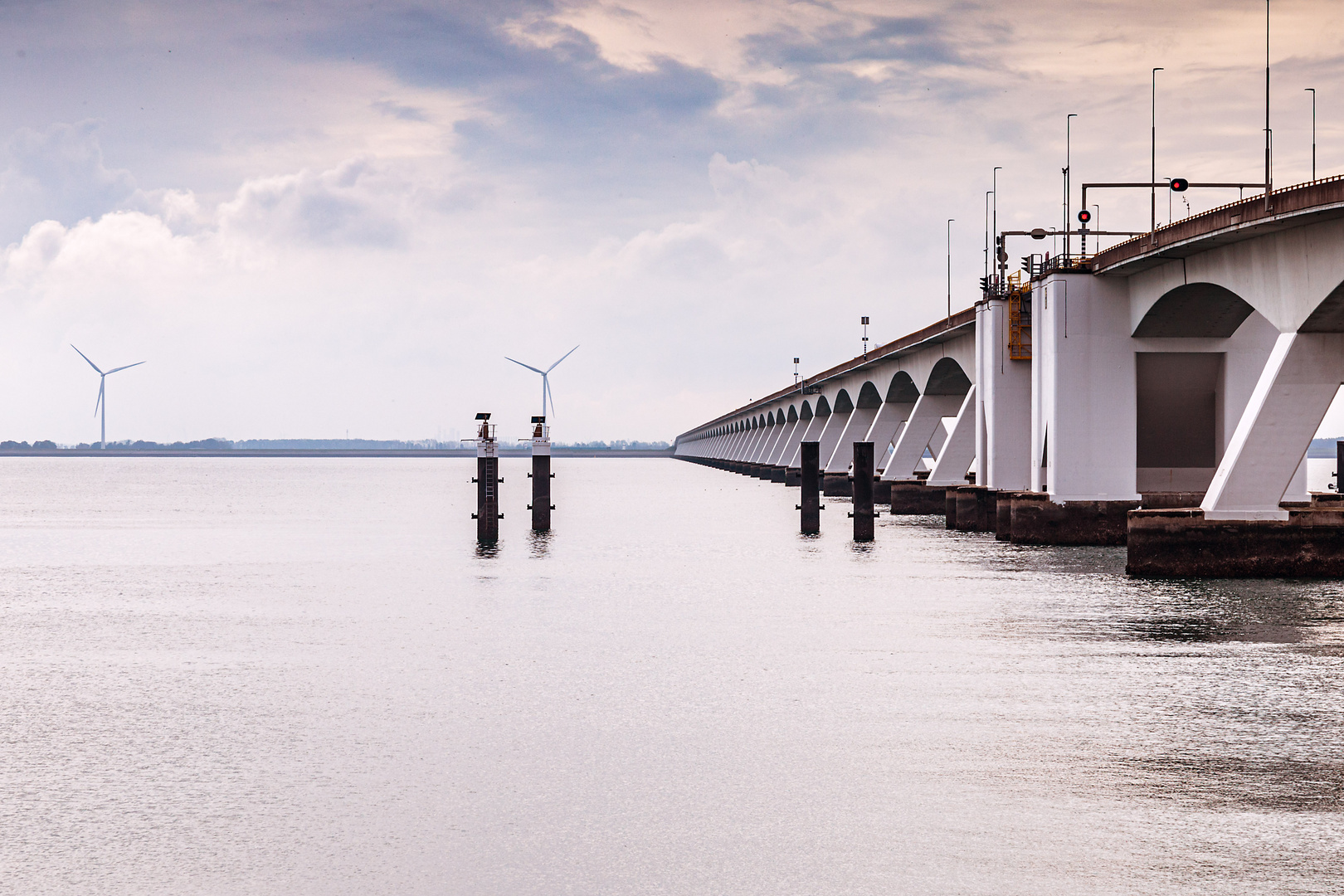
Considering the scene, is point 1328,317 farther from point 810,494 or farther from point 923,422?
point 923,422

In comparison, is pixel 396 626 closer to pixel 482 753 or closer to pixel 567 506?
pixel 482 753

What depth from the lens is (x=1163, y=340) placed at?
41.6 meters

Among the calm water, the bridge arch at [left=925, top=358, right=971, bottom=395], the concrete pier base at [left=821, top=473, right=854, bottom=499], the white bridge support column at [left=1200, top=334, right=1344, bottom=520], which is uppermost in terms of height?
the bridge arch at [left=925, top=358, right=971, bottom=395]

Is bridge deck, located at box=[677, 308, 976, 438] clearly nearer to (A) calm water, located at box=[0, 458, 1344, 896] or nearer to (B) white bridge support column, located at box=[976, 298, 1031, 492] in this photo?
(B) white bridge support column, located at box=[976, 298, 1031, 492]

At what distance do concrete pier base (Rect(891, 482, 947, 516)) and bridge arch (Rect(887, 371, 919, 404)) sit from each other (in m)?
10.1

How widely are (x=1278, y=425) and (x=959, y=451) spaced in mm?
29085

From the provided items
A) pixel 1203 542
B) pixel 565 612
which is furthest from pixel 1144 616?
pixel 565 612

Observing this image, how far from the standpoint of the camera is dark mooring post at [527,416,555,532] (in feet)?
166

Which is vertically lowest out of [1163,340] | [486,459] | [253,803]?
[253,803]

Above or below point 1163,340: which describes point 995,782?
below

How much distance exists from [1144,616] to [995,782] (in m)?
14.2

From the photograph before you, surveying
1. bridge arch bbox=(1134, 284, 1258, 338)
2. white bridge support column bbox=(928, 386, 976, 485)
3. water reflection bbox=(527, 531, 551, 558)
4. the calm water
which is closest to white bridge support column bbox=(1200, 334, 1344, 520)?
the calm water

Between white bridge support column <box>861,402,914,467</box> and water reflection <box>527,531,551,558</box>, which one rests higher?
white bridge support column <box>861,402,914,467</box>

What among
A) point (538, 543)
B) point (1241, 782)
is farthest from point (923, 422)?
point (1241, 782)
